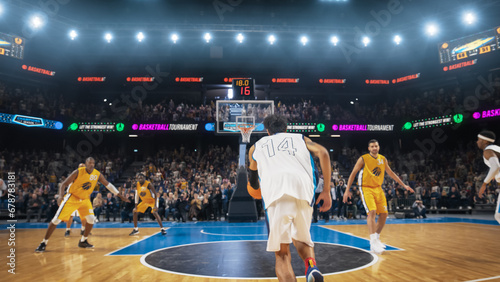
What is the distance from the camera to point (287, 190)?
112 inches

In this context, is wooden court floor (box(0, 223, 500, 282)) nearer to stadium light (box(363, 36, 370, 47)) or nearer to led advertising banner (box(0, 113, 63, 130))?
led advertising banner (box(0, 113, 63, 130))

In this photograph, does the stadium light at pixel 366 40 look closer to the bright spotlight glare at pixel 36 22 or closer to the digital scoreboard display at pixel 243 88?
the digital scoreboard display at pixel 243 88

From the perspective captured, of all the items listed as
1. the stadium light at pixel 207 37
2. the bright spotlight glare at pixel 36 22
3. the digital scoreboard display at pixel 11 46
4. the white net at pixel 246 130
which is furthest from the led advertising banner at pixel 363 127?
the digital scoreboard display at pixel 11 46

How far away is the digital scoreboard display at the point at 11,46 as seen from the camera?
79.2ft

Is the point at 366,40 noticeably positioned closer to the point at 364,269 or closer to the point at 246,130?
the point at 246,130

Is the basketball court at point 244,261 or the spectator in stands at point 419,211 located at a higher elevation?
the basketball court at point 244,261

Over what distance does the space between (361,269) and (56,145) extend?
29.5 m

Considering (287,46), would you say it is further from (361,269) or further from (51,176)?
(361,269)

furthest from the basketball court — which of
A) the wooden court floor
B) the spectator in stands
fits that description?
the spectator in stands

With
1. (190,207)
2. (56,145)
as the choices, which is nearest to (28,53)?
(56,145)

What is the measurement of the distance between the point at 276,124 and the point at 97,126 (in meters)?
24.7

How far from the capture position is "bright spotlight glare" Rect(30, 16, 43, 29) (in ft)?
82.9

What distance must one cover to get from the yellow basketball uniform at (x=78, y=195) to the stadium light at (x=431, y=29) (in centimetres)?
2882

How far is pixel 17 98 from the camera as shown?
23.5 m
